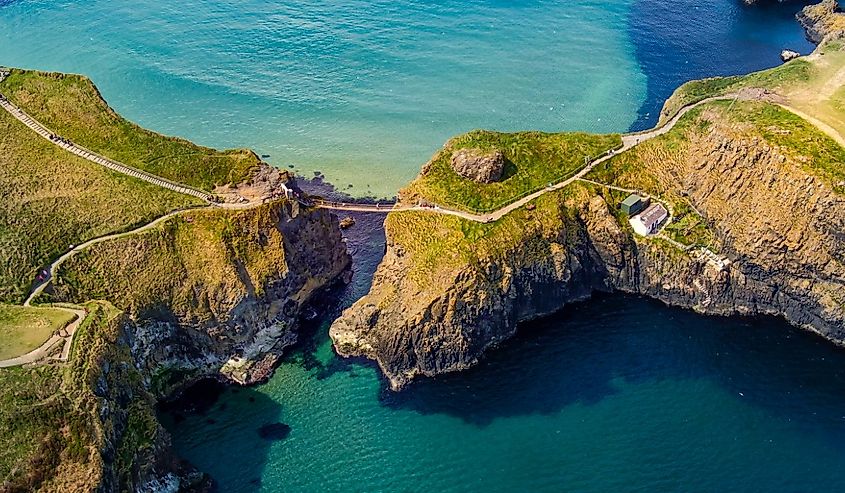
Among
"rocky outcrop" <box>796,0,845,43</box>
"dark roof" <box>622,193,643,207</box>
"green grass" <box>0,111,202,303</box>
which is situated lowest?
"dark roof" <box>622,193,643,207</box>

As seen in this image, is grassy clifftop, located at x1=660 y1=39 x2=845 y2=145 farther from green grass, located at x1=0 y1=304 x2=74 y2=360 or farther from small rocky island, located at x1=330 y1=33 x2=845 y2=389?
green grass, located at x1=0 y1=304 x2=74 y2=360

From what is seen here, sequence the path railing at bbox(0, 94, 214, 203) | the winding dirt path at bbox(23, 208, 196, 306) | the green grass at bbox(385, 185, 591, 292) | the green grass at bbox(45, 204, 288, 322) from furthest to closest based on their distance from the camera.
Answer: the path railing at bbox(0, 94, 214, 203), the green grass at bbox(385, 185, 591, 292), the green grass at bbox(45, 204, 288, 322), the winding dirt path at bbox(23, 208, 196, 306)

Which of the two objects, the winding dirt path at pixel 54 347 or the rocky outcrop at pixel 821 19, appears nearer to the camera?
the winding dirt path at pixel 54 347

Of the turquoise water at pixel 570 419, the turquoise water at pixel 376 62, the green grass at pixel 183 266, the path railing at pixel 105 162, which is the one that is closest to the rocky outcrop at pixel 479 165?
the turquoise water at pixel 376 62

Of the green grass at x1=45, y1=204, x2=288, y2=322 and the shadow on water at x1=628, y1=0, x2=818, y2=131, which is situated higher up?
the shadow on water at x1=628, y1=0, x2=818, y2=131

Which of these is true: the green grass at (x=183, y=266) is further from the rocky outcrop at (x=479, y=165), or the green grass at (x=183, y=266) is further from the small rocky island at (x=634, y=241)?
the rocky outcrop at (x=479, y=165)

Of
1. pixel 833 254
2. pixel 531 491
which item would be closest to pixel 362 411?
pixel 531 491

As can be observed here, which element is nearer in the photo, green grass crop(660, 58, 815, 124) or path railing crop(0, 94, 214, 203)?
path railing crop(0, 94, 214, 203)

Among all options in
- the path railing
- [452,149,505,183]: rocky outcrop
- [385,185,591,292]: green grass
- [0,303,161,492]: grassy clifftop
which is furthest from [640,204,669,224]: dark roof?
[0,303,161,492]: grassy clifftop
